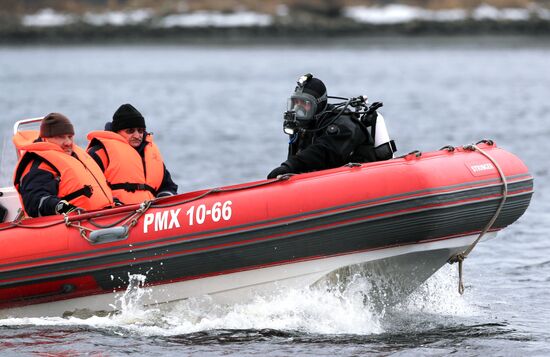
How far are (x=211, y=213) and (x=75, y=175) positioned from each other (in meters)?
1.03

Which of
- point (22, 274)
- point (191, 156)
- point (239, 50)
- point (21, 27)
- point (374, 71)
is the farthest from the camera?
point (21, 27)

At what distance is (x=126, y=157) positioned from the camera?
7.52m

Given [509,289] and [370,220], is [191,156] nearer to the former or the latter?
[509,289]

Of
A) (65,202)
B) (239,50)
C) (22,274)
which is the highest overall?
(239,50)

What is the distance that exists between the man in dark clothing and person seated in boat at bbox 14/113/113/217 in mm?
1223

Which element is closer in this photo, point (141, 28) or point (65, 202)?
point (65, 202)

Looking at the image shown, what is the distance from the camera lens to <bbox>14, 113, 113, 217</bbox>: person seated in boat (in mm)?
7152

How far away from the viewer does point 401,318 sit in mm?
7246

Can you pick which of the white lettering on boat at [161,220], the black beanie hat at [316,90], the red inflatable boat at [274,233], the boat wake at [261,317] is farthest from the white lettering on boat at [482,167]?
the white lettering on boat at [161,220]

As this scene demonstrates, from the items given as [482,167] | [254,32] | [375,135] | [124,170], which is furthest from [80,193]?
[254,32]

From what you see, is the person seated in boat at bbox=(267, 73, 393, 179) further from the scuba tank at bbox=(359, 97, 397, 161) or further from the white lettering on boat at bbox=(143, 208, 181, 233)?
the white lettering on boat at bbox=(143, 208, 181, 233)

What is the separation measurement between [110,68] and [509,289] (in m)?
42.9

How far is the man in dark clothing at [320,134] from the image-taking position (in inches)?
278

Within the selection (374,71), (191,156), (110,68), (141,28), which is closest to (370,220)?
(191,156)
